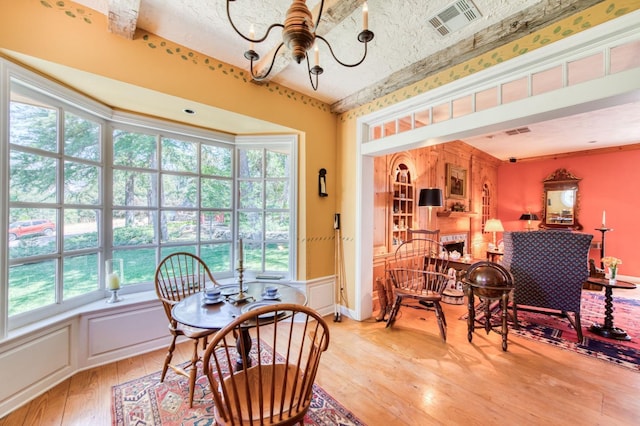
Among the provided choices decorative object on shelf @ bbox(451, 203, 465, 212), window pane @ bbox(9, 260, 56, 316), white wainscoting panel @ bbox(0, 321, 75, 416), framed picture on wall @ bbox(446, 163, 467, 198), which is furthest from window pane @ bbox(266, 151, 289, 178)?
decorative object on shelf @ bbox(451, 203, 465, 212)

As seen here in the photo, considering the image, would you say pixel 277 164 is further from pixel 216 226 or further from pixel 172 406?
pixel 172 406

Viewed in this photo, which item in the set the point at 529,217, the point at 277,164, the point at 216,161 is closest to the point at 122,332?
the point at 216,161

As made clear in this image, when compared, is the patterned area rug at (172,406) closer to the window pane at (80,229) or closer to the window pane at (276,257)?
the window pane at (80,229)

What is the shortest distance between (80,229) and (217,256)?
4.39 feet

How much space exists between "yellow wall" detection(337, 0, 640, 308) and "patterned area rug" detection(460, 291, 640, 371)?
1.89 meters

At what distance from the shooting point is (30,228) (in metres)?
2.00

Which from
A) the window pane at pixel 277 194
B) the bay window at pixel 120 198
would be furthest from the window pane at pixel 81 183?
the window pane at pixel 277 194

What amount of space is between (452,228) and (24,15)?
5946 mm

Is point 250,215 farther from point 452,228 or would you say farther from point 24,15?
point 452,228

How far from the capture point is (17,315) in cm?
188

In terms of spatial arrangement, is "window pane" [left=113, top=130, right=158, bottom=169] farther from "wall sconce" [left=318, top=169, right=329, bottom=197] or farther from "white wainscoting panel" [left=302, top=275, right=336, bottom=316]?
"white wainscoting panel" [left=302, top=275, right=336, bottom=316]

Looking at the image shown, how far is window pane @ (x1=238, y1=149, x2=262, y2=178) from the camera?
3.42 m

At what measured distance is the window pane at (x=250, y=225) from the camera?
341 centimetres

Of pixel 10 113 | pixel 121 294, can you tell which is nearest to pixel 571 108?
pixel 10 113
